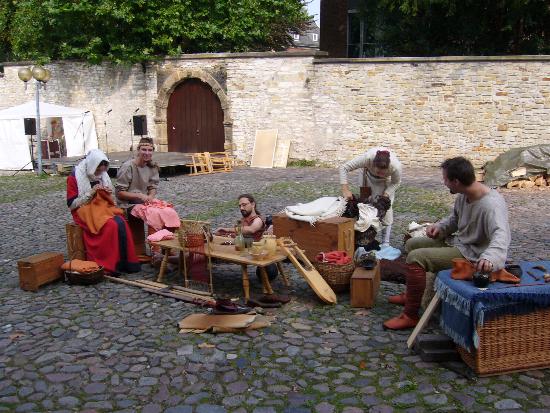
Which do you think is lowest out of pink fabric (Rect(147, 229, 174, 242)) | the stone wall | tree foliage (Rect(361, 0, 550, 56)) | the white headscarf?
pink fabric (Rect(147, 229, 174, 242))

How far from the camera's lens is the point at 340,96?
16.3 metres

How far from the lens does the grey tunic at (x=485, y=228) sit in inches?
157

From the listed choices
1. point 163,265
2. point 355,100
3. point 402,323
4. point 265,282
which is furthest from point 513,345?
point 355,100

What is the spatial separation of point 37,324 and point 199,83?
1381cm

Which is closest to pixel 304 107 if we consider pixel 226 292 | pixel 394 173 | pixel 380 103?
pixel 380 103

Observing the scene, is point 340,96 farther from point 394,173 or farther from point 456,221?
point 456,221

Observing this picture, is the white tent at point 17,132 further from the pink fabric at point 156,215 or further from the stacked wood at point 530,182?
the stacked wood at point 530,182

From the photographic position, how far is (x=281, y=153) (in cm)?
1698

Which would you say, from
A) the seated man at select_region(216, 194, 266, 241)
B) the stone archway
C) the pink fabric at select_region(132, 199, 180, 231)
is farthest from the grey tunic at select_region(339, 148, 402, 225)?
the stone archway

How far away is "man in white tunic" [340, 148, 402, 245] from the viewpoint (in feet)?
21.7

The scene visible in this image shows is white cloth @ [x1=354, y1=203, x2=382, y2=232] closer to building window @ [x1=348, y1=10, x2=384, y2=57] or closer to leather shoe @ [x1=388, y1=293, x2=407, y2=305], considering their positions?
leather shoe @ [x1=388, y1=293, x2=407, y2=305]

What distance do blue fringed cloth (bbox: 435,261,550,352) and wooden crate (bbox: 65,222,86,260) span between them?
4.00m

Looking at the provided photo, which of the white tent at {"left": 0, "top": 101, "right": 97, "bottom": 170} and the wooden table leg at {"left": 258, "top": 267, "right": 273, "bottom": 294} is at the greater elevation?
the white tent at {"left": 0, "top": 101, "right": 97, "bottom": 170}

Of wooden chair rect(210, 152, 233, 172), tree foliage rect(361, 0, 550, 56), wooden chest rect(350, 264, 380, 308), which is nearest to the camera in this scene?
wooden chest rect(350, 264, 380, 308)
